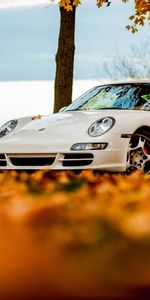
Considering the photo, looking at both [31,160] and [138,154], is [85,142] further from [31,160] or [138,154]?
[31,160]

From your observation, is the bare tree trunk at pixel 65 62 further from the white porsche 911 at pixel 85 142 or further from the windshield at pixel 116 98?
the white porsche 911 at pixel 85 142

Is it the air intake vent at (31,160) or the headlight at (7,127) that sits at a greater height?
the headlight at (7,127)

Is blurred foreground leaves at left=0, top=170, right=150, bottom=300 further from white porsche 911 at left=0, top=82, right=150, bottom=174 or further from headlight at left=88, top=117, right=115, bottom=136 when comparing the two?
headlight at left=88, top=117, right=115, bottom=136

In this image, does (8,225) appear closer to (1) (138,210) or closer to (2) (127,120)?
(1) (138,210)

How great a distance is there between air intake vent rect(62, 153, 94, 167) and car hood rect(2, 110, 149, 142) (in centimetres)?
19

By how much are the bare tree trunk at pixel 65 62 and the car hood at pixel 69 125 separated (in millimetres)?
5979

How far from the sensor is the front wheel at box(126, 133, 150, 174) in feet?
28.2

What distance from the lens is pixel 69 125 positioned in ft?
29.3

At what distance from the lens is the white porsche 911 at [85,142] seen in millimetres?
8477

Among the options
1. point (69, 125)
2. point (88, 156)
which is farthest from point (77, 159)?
point (69, 125)

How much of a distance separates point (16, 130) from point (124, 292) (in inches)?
286

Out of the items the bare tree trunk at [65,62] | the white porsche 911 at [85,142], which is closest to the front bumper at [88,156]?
the white porsche 911 at [85,142]

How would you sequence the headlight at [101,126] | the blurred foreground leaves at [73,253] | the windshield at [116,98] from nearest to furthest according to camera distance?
the blurred foreground leaves at [73,253], the headlight at [101,126], the windshield at [116,98]

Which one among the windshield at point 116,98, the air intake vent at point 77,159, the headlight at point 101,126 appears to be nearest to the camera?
the air intake vent at point 77,159
